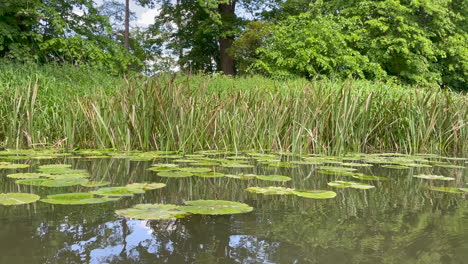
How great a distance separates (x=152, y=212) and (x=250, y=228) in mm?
310

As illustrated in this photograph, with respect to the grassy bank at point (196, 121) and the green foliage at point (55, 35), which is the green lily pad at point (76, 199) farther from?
the green foliage at point (55, 35)

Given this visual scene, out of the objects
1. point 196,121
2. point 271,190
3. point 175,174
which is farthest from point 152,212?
point 196,121

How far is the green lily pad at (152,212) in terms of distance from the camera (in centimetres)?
118

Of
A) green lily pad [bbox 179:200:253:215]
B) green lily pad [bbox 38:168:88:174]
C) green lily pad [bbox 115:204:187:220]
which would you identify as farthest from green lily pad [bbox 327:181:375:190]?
green lily pad [bbox 38:168:88:174]

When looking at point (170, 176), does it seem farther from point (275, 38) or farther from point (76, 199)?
point (275, 38)

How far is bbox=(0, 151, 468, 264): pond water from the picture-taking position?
0.95 metres

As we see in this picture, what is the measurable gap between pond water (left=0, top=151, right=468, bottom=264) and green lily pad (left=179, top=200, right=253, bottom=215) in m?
0.02

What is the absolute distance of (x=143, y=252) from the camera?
0.95m

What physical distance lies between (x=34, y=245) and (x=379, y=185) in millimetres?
1590

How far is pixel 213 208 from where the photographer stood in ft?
4.25

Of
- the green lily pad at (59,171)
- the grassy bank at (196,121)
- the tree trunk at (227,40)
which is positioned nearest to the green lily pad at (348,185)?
the green lily pad at (59,171)

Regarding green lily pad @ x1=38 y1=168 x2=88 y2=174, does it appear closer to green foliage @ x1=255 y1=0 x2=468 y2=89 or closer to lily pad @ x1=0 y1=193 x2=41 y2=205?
lily pad @ x1=0 y1=193 x2=41 y2=205

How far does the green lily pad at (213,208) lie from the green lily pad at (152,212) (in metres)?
0.04

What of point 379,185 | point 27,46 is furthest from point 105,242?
point 27,46
